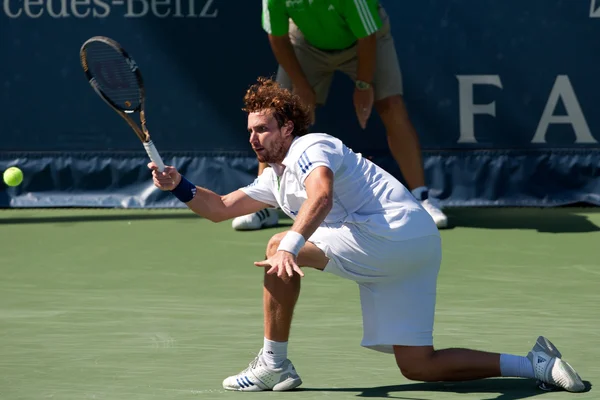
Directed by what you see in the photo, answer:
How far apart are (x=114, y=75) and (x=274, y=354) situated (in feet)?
5.29

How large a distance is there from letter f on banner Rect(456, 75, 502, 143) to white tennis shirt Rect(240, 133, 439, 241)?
156 inches

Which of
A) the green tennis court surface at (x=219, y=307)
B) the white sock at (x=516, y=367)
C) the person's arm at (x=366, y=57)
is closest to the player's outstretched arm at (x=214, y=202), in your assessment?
the green tennis court surface at (x=219, y=307)

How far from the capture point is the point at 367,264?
4.10 metres

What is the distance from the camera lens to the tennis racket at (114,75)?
5004 mm

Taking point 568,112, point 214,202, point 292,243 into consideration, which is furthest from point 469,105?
point 292,243

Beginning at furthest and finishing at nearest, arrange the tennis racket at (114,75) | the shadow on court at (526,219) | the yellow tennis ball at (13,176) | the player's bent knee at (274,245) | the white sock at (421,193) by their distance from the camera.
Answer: the yellow tennis ball at (13,176)
the shadow on court at (526,219)
the white sock at (421,193)
the tennis racket at (114,75)
the player's bent knee at (274,245)

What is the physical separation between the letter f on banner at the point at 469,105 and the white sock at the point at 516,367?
412cm

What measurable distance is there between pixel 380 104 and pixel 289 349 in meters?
3.10

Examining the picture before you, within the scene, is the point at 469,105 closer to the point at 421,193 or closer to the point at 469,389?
the point at 421,193

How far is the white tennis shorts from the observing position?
13.4 feet

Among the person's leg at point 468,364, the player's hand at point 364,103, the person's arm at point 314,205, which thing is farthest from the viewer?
the player's hand at point 364,103

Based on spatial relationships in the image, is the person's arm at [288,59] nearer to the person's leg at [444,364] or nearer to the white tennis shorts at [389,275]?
the white tennis shorts at [389,275]

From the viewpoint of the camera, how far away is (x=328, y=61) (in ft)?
24.7

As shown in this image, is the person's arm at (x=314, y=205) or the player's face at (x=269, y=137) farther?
the player's face at (x=269, y=137)
